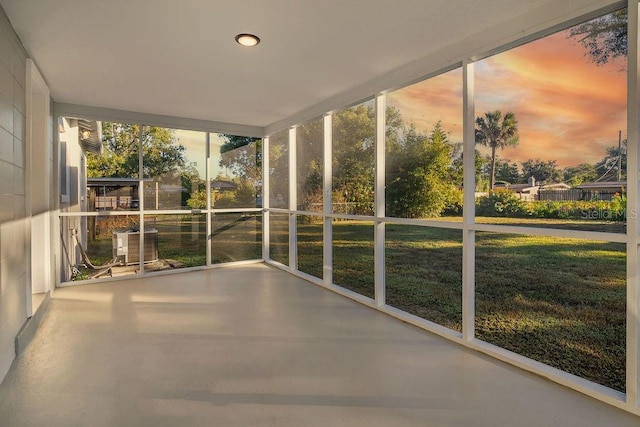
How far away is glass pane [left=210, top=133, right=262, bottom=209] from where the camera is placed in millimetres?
6152

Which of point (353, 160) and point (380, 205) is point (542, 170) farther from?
point (353, 160)

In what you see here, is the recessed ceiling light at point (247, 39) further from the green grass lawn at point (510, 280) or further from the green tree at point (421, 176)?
the green grass lawn at point (510, 280)

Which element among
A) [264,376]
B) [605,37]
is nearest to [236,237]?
[264,376]

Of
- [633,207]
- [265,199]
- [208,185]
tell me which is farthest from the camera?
[265,199]

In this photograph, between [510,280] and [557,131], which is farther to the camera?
[510,280]

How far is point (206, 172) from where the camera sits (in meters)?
6.06

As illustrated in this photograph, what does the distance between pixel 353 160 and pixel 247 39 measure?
2800 mm

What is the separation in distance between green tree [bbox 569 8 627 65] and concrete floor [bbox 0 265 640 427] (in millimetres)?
2478

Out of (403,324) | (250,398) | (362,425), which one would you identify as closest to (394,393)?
(362,425)

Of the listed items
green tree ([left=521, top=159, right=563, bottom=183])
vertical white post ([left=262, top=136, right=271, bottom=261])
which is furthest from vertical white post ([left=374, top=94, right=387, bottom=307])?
vertical white post ([left=262, top=136, right=271, bottom=261])

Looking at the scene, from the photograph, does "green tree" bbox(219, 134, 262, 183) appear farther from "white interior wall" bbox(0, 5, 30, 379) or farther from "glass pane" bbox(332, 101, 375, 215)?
"white interior wall" bbox(0, 5, 30, 379)

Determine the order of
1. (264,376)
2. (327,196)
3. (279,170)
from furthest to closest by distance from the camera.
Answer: (279,170) < (327,196) < (264,376)

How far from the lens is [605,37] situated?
2664 millimetres

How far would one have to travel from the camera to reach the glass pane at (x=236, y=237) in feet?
20.3
